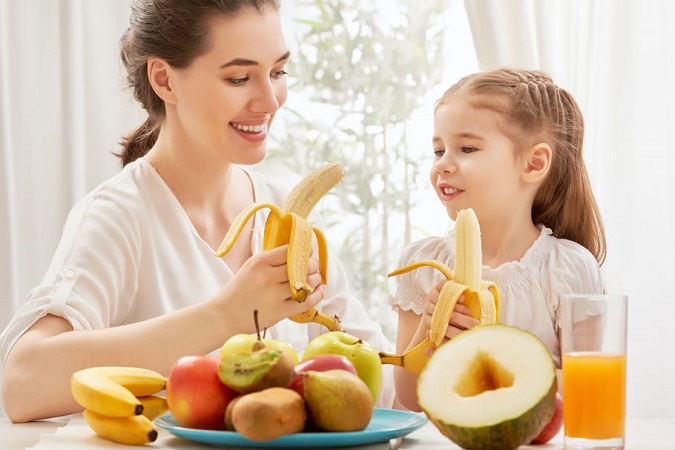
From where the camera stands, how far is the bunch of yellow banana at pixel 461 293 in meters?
1.30

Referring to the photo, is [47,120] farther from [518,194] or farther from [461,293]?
[461,293]

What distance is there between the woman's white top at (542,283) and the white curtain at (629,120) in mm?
958

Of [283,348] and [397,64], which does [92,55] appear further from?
[283,348]

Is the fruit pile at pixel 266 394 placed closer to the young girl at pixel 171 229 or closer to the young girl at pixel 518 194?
the young girl at pixel 171 229

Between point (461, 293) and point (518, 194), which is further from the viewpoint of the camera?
point (518, 194)

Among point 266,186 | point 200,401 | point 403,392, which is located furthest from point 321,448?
point 266,186

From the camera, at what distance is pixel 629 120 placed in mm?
2998

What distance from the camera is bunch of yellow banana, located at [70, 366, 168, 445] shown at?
1.10m

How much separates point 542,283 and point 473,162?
0.97 ft

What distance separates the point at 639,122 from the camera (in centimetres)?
300

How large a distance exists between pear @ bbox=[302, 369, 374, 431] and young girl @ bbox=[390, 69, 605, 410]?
85cm

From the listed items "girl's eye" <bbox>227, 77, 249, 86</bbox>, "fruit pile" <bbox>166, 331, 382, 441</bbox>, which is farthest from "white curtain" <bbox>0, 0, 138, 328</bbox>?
"fruit pile" <bbox>166, 331, 382, 441</bbox>

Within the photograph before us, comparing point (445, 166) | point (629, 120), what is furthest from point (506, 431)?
point (629, 120)

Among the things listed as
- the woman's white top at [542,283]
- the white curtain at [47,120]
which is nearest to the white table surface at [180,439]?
the woman's white top at [542,283]
